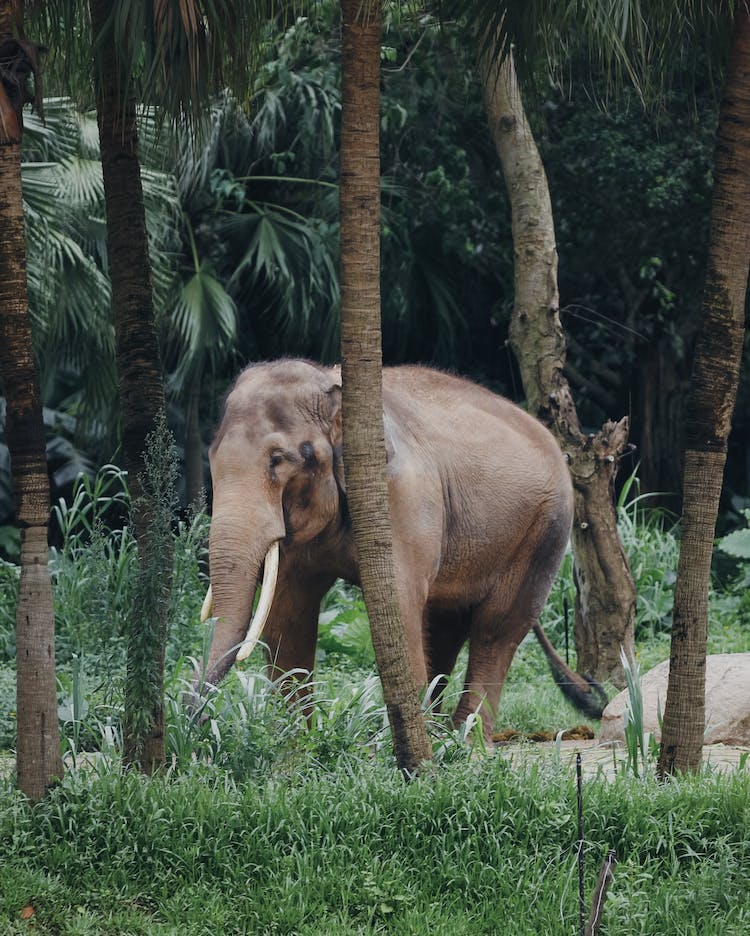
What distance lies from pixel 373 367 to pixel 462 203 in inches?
415

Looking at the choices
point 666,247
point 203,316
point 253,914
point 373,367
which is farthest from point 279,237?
point 253,914

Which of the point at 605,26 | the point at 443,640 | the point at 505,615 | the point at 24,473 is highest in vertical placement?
the point at 605,26

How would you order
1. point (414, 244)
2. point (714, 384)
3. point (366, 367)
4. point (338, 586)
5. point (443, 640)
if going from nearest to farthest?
point (366, 367) < point (714, 384) < point (443, 640) < point (338, 586) < point (414, 244)

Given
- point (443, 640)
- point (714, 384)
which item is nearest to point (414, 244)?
point (443, 640)

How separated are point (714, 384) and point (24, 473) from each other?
9.55 feet

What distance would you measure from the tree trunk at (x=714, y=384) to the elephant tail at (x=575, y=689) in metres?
3.18

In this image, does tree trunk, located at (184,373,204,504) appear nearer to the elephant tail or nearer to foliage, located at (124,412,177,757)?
the elephant tail

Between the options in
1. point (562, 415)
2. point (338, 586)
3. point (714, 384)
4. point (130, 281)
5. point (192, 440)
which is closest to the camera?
point (714, 384)

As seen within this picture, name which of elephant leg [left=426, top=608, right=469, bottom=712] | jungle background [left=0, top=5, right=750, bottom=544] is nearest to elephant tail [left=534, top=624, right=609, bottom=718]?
elephant leg [left=426, top=608, right=469, bottom=712]

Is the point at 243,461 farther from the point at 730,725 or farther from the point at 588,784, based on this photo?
the point at 730,725

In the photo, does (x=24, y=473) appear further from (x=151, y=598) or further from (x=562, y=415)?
(x=562, y=415)

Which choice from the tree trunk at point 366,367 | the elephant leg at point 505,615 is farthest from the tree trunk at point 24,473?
the elephant leg at point 505,615

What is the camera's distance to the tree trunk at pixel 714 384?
568cm

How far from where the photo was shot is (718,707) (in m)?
7.41
